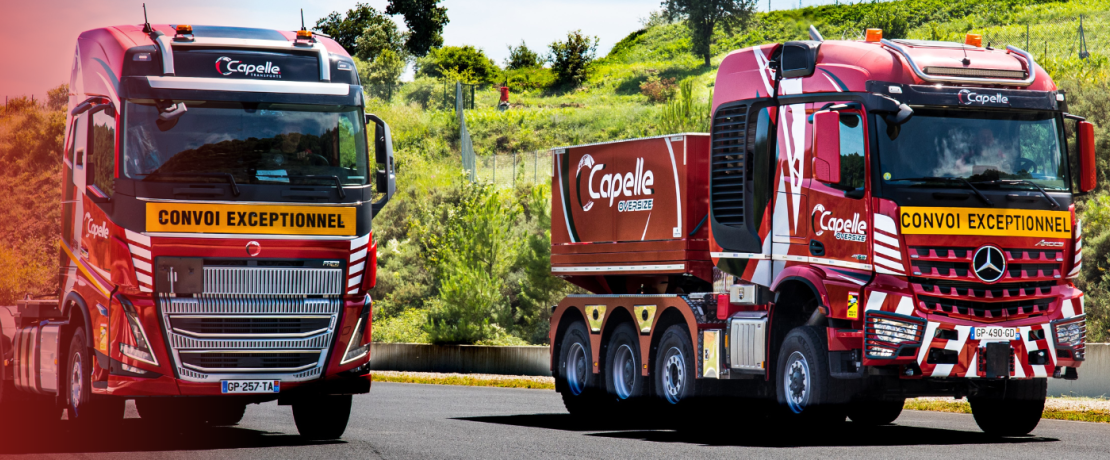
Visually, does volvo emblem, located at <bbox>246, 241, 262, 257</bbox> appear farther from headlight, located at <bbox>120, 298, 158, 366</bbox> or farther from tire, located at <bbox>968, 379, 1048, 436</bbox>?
tire, located at <bbox>968, 379, 1048, 436</bbox>

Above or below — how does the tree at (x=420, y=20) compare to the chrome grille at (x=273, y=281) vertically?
above

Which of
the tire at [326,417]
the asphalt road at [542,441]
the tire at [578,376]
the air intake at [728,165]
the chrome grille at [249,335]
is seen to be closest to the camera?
the asphalt road at [542,441]

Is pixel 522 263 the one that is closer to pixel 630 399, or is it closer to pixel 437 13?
pixel 630 399

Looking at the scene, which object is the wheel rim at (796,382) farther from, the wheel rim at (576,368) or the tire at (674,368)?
the wheel rim at (576,368)

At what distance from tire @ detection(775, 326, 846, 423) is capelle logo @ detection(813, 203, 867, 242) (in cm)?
101

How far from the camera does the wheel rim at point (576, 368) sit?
58.4ft

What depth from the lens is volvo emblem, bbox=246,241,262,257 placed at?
12336 mm

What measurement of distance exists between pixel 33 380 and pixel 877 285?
9266 mm

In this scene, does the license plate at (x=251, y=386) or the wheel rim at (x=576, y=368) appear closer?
the license plate at (x=251, y=386)

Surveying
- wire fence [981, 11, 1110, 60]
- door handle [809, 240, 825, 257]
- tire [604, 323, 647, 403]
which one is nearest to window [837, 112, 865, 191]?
door handle [809, 240, 825, 257]

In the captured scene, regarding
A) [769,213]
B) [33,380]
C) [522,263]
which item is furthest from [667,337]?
[522,263]

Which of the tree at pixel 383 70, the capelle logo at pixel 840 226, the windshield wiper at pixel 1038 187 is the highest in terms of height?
the tree at pixel 383 70

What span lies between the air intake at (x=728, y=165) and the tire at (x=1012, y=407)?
3.33 metres

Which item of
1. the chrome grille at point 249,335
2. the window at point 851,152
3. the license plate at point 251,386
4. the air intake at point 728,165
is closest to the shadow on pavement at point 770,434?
the air intake at point 728,165
